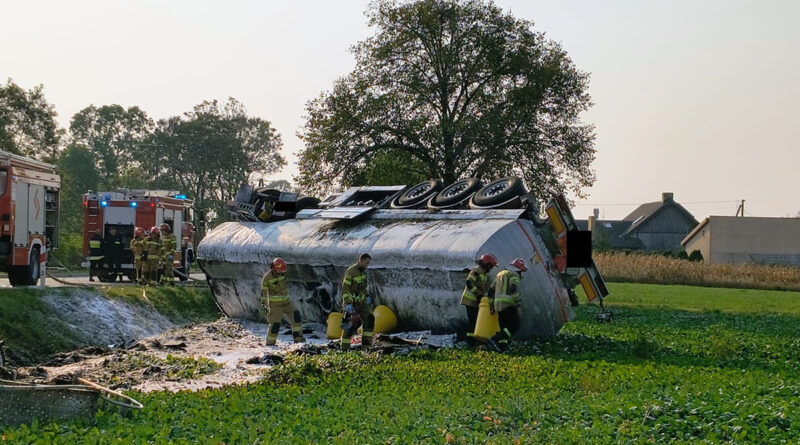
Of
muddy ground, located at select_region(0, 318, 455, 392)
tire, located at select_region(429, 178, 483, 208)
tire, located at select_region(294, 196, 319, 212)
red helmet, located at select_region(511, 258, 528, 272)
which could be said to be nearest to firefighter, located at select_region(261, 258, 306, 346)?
muddy ground, located at select_region(0, 318, 455, 392)

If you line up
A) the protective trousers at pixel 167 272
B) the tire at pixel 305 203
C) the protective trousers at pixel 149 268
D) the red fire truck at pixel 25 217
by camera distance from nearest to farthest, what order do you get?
1. the red fire truck at pixel 25 217
2. the tire at pixel 305 203
3. the protective trousers at pixel 149 268
4. the protective trousers at pixel 167 272

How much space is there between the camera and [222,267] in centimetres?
2467

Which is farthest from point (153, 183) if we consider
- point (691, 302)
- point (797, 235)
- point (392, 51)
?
point (797, 235)

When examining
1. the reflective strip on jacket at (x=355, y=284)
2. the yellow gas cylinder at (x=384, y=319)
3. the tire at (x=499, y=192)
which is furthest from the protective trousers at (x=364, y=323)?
the tire at (x=499, y=192)

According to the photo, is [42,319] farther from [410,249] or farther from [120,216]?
[120,216]

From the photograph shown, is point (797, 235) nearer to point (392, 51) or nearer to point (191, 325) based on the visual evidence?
point (392, 51)

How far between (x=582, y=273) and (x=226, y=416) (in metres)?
11.3

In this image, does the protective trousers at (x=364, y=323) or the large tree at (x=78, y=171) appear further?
the large tree at (x=78, y=171)

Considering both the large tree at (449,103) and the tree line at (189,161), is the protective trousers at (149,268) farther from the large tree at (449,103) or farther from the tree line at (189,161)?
the tree line at (189,161)

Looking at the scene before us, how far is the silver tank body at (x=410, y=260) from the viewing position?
1906 cm

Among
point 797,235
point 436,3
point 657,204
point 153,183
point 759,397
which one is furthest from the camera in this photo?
point 657,204

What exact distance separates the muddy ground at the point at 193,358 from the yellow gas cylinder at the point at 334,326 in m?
0.21

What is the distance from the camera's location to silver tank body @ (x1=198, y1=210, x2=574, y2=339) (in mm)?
19062

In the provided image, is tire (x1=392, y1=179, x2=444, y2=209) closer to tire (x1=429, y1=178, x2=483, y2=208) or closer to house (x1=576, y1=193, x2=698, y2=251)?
tire (x1=429, y1=178, x2=483, y2=208)
